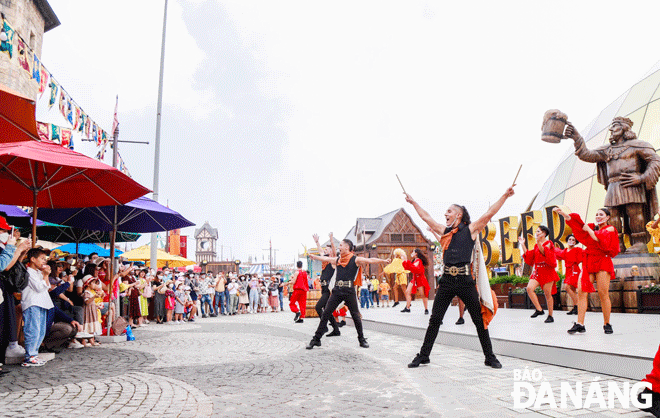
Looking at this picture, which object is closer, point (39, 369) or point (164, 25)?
point (39, 369)

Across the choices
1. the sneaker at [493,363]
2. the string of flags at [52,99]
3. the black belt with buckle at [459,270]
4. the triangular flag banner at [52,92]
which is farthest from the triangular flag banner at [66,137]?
the sneaker at [493,363]

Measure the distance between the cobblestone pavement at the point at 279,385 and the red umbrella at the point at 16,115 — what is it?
357 cm

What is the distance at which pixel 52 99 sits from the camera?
11992 mm

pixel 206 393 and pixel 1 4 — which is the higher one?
pixel 1 4

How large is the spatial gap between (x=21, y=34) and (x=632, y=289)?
105 feet

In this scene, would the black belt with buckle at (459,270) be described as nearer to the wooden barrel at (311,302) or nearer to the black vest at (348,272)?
the black vest at (348,272)

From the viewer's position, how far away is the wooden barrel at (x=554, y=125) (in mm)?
12469

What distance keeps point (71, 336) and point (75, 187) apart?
295 cm

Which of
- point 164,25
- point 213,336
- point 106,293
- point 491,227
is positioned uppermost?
point 164,25

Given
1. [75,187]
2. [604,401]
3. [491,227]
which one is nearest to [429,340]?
[604,401]

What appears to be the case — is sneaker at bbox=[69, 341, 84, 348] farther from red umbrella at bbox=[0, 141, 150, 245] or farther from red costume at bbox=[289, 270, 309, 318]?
red costume at bbox=[289, 270, 309, 318]

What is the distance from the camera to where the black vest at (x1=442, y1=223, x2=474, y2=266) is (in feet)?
18.7

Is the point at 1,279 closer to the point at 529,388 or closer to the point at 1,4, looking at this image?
the point at 529,388

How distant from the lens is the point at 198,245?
131 meters
